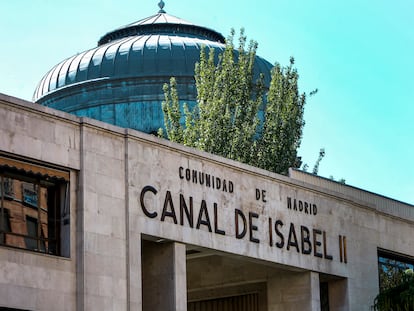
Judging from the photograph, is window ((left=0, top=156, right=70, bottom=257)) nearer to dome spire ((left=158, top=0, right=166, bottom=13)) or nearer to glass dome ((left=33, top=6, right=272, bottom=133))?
glass dome ((left=33, top=6, right=272, bottom=133))

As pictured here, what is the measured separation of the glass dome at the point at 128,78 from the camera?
200 feet

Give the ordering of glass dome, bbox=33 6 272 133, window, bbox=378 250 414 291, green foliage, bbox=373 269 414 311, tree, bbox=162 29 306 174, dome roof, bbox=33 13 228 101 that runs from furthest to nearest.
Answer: dome roof, bbox=33 13 228 101
glass dome, bbox=33 6 272 133
tree, bbox=162 29 306 174
window, bbox=378 250 414 291
green foliage, bbox=373 269 414 311

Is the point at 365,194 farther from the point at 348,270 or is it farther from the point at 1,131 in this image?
the point at 1,131

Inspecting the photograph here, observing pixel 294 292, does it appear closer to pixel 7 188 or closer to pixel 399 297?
pixel 399 297

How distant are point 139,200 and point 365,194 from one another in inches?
461

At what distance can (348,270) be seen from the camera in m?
40.0

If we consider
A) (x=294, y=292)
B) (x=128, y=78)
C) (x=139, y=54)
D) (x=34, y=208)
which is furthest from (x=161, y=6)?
(x=34, y=208)

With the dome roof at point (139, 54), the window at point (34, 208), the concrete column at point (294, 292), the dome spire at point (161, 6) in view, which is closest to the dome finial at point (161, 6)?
the dome spire at point (161, 6)

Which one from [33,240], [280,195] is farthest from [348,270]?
[33,240]

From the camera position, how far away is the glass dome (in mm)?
60844

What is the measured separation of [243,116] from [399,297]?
14.7 metres

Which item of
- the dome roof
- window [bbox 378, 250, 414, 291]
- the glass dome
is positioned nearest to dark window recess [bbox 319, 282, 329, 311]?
window [bbox 378, 250, 414, 291]

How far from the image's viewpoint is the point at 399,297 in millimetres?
38500

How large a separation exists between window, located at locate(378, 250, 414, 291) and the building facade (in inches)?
2.9
